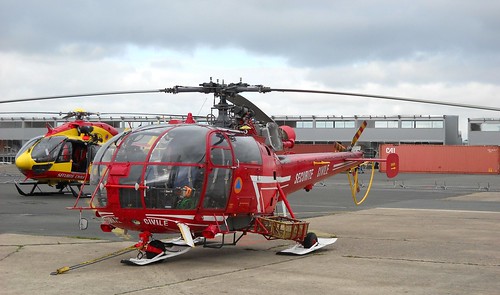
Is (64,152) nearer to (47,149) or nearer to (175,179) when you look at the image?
(47,149)

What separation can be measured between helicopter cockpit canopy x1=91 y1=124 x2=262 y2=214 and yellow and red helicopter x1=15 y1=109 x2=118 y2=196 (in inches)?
659

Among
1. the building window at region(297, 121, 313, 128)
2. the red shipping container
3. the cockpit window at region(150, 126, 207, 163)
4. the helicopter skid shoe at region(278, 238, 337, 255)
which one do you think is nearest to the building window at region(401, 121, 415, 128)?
the building window at region(297, 121, 313, 128)

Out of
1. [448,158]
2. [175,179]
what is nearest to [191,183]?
[175,179]

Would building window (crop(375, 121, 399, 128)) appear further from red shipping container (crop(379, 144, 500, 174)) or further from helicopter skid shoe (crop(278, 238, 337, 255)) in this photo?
helicopter skid shoe (crop(278, 238, 337, 255))

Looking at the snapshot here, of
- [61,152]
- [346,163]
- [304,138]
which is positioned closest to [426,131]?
[304,138]

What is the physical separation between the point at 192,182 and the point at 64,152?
18.7 meters

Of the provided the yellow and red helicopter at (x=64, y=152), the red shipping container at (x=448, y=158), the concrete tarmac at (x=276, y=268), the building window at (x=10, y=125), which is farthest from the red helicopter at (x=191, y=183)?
the building window at (x=10, y=125)

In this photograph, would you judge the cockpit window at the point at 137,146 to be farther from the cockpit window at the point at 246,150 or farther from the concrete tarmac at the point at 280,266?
the concrete tarmac at the point at 280,266

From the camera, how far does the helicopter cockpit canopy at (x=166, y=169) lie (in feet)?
32.7

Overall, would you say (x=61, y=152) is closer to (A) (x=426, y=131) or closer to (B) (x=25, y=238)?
(B) (x=25, y=238)

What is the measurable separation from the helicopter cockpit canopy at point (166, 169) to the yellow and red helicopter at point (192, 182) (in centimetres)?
2

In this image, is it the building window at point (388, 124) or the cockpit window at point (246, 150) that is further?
the building window at point (388, 124)

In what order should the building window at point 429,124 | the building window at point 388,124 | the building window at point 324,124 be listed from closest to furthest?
1. the building window at point 429,124
2. the building window at point 388,124
3. the building window at point 324,124

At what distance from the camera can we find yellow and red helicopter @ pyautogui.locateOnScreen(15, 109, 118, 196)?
89.1ft
